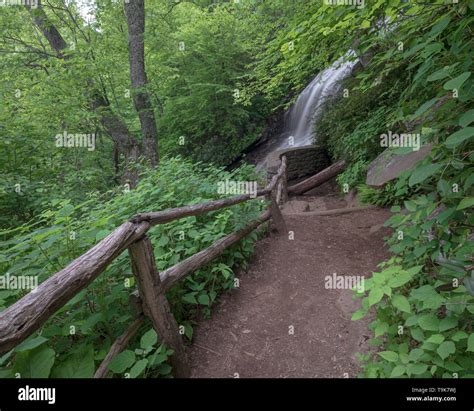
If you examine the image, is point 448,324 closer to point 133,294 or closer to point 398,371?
point 398,371

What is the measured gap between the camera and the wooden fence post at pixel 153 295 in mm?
2086

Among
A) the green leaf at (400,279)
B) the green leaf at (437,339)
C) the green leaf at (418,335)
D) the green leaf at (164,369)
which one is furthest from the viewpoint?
the green leaf at (164,369)

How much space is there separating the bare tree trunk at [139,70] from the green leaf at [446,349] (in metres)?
6.86

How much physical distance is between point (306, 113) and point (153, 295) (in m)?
12.3

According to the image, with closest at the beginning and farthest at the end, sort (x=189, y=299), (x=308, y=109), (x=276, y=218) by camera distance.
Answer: (x=189, y=299) → (x=276, y=218) → (x=308, y=109)

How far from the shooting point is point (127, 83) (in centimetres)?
986

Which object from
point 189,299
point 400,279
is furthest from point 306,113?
point 400,279

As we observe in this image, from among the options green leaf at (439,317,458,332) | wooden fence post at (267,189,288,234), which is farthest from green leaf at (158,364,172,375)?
wooden fence post at (267,189,288,234)

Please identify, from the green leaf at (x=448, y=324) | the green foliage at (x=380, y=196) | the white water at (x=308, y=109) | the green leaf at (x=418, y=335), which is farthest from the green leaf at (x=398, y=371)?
the white water at (x=308, y=109)

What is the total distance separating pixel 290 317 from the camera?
11.0 feet

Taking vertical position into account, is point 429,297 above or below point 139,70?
below

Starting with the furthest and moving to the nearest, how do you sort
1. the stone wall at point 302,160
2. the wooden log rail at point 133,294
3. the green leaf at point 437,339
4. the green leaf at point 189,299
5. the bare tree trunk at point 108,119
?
the stone wall at point 302,160, the bare tree trunk at point 108,119, the green leaf at point 189,299, the green leaf at point 437,339, the wooden log rail at point 133,294

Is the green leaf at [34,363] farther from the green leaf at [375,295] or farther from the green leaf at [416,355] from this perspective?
the green leaf at [416,355]
